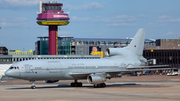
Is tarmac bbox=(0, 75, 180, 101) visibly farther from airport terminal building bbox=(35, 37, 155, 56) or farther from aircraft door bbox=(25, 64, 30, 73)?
airport terminal building bbox=(35, 37, 155, 56)

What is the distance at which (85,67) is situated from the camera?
161ft

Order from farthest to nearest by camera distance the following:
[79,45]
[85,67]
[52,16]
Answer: [79,45]
[52,16]
[85,67]

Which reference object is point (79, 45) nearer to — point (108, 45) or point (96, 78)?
point (108, 45)

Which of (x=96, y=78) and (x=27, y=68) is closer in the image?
(x=27, y=68)

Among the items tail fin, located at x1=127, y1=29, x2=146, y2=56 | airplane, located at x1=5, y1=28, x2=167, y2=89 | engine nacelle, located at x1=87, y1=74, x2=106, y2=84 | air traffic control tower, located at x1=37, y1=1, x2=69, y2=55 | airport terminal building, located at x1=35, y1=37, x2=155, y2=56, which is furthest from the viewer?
airport terminal building, located at x1=35, y1=37, x2=155, y2=56

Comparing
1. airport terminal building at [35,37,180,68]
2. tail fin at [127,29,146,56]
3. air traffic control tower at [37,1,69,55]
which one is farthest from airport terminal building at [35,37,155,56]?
tail fin at [127,29,146,56]

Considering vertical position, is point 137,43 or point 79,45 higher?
point 79,45

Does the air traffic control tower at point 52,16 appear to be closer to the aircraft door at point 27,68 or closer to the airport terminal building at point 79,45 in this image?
the airport terminal building at point 79,45

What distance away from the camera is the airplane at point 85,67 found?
147ft

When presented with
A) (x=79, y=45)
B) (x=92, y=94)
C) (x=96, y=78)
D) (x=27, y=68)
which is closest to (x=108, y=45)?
(x=79, y=45)

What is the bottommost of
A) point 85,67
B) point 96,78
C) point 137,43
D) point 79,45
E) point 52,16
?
point 96,78

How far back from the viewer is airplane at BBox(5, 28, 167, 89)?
4466 centimetres

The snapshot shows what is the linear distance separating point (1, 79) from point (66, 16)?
7088 centimetres

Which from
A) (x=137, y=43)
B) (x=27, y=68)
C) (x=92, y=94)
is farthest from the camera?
(x=137, y=43)
